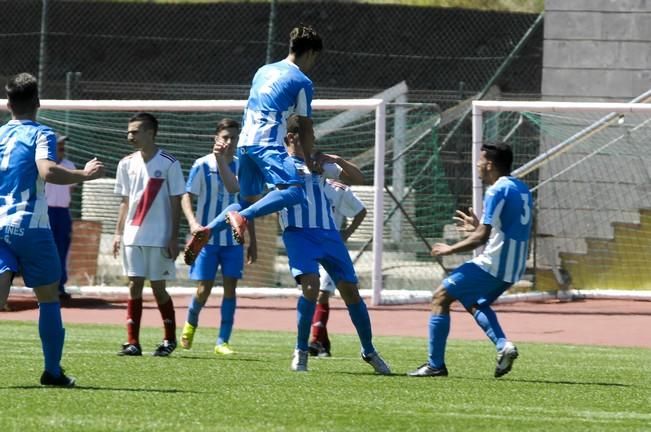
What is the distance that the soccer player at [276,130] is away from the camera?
1041 cm

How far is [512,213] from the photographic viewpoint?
35.8ft

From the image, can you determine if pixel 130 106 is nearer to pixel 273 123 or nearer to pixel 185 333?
pixel 185 333

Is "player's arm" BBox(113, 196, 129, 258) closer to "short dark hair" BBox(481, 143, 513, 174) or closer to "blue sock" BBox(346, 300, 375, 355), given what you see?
"blue sock" BBox(346, 300, 375, 355)

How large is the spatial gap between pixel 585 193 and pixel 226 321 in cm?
907

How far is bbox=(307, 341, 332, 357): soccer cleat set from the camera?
43.6ft

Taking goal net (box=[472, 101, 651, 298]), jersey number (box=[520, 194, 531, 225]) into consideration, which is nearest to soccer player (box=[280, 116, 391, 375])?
jersey number (box=[520, 194, 531, 225])

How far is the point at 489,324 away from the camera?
11.0 meters

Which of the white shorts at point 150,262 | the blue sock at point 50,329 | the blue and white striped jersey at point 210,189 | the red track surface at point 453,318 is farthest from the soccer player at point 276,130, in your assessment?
the red track surface at point 453,318

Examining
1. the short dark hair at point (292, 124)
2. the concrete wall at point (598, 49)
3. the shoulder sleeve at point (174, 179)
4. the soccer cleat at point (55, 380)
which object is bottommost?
the soccer cleat at point (55, 380)

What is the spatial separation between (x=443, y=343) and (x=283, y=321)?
24.4 ft

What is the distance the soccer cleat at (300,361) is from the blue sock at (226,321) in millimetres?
2487

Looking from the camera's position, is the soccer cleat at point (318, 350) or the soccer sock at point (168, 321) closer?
the soccer sock at point (168, 321)

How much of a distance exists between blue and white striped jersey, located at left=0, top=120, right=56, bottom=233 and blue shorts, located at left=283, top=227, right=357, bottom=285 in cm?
209

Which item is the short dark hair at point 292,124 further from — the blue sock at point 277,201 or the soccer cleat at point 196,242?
the soccer cleat at point 196,242
